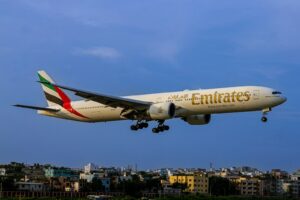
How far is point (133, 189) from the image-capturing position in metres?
173

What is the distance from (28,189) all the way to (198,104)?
116 meters

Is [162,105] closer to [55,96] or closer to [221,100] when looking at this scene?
[221,100]

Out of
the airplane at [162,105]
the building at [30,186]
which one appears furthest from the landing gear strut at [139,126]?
the building at [30,186]

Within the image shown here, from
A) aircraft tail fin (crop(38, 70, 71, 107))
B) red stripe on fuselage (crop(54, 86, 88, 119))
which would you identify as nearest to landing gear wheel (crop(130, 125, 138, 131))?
red stripe on fuselage (crop(54, 86, 88, 119))

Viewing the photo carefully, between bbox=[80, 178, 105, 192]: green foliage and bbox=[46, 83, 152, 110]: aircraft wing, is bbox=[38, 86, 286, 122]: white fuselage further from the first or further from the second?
bbox=[80, 178, 105, 192]: green foliage

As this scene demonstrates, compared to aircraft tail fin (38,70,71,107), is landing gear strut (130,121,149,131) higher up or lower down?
lower down

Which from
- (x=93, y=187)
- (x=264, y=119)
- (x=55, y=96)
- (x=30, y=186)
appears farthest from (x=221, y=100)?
(x=93, y=187)

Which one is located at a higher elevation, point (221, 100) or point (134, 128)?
point (221, 100)

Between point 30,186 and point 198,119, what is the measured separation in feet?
366

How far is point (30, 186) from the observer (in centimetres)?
17088

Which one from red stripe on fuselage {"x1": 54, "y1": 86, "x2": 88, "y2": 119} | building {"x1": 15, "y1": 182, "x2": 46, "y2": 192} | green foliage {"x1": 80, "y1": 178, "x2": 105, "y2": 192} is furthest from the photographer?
green foliage {"x1": 80, "y1": 178, "x2": 105, "y2": 192}

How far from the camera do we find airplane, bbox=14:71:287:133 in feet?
196

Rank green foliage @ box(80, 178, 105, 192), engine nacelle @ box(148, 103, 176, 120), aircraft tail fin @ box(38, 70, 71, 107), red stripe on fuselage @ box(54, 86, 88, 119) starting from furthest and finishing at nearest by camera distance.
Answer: green foliage @ box(80, 178, 105, 192) → aircraft tail fin @ box(38, 70, 71, 107) → red stripe on fuselage @ box(54, 86, 88, 119) → engine nacelle @ box(148, 103, 176, 120)

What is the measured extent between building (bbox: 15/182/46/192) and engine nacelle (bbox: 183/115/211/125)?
344 ft
